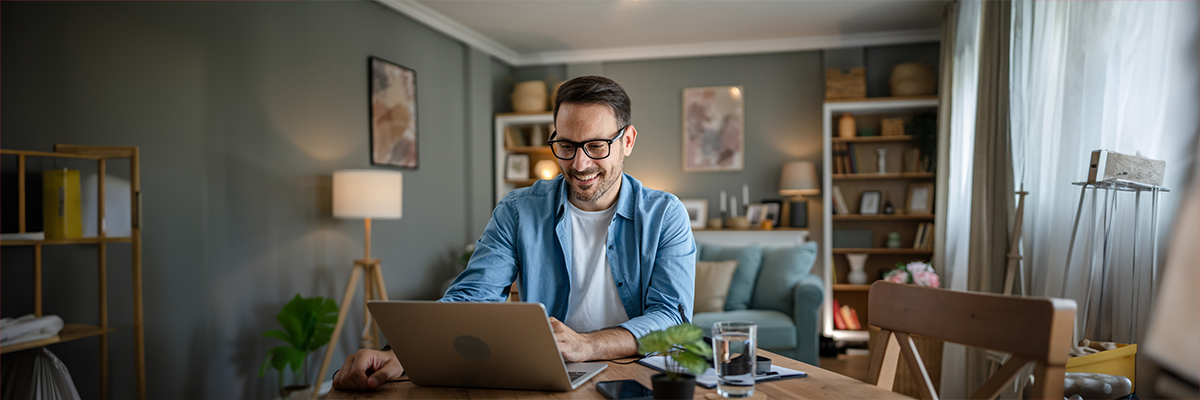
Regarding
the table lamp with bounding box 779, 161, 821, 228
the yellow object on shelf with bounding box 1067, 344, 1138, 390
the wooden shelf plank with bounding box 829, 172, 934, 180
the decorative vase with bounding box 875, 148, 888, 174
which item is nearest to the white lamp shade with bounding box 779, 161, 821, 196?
the table lamp with bounding box 779, 161, 821, 228

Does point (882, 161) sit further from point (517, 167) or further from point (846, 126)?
point (517, 167)

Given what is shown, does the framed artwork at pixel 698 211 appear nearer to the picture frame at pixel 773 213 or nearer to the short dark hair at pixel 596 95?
the picture frame at pixel 773 213

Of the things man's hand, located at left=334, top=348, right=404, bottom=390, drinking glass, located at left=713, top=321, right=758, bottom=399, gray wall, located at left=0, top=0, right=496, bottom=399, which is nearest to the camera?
drinking glass, located at left=713, top=321, right=758, bottom=399

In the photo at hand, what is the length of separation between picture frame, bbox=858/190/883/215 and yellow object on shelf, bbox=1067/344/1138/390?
3.46 meters

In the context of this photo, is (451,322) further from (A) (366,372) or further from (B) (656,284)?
(B) (656,284)

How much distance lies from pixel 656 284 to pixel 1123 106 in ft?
5.19

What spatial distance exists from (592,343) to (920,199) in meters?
4.61

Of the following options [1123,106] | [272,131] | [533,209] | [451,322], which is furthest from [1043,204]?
[272,131]

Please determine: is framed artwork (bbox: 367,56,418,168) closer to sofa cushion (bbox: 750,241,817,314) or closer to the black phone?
sofa cushion (bbox: 750,241,817,314)

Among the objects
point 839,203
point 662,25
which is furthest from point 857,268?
point 662,25

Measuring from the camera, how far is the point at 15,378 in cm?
219

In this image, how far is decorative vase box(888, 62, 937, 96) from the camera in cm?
505

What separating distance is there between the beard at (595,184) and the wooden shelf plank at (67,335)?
6.07 feet

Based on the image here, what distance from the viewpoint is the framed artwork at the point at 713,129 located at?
5.62 metres
